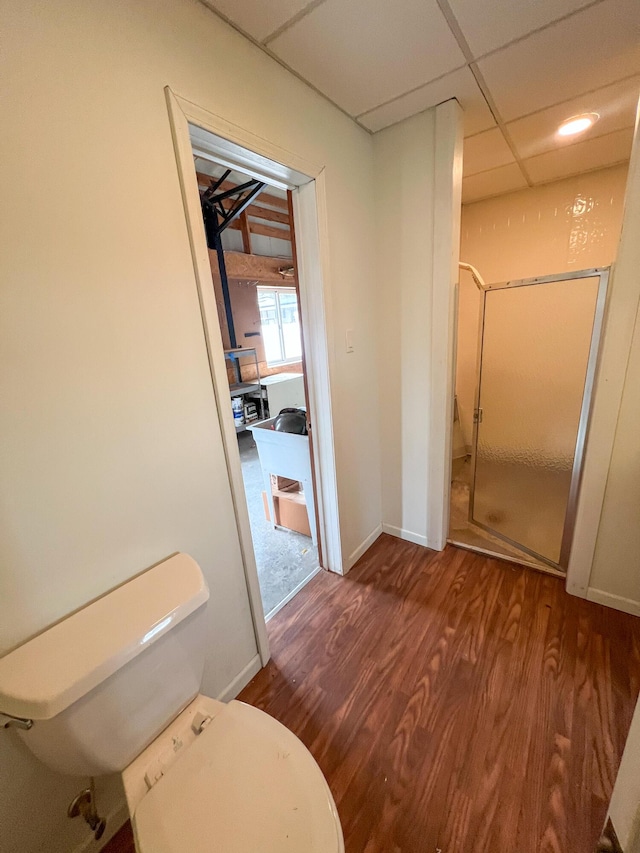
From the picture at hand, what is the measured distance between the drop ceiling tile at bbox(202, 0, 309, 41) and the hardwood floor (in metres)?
2.38

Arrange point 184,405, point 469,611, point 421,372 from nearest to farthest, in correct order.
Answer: point 184,405, point 469,611, point 421,372

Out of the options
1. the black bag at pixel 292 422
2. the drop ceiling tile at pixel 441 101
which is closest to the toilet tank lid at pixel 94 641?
the black bag at pixel 292 422

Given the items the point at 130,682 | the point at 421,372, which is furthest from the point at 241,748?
the point at 421,372

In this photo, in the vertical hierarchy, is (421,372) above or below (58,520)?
above

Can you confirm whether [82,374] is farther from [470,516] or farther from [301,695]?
[470,516]

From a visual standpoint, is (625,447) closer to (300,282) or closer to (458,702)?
(458,702)

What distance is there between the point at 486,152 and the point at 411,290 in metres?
1.05

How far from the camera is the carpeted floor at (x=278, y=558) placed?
76.2 inches

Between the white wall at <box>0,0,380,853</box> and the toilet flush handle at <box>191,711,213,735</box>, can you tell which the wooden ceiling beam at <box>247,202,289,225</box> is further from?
the toilet flush handle at <box>191,711,213,735</box>

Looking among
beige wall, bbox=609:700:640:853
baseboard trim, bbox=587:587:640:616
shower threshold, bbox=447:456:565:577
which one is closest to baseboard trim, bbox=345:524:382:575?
shower threshold, bbox=447:456:565:577

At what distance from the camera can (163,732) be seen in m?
0.91

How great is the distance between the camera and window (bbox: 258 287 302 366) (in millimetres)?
5059

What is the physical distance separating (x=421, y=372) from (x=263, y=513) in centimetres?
170

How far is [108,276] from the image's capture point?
87 centimetres
